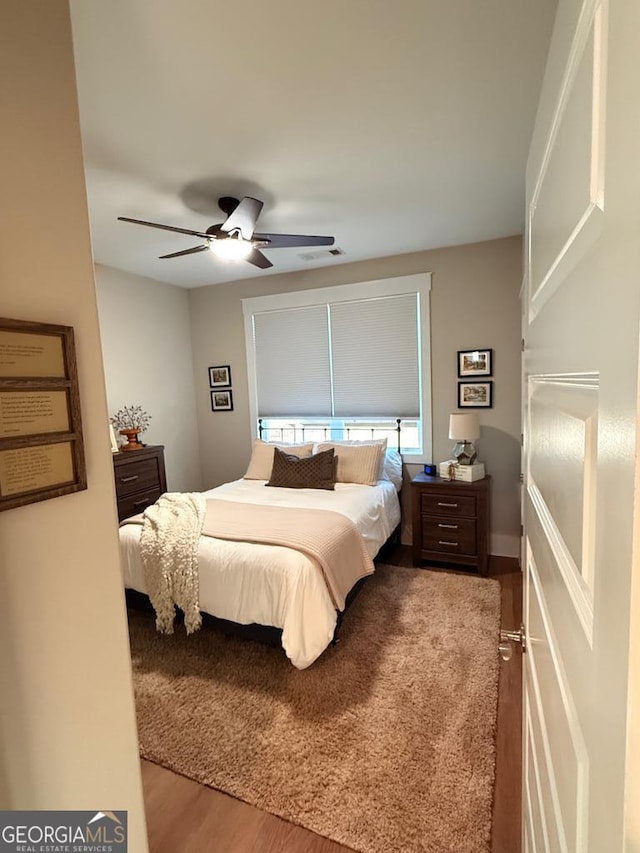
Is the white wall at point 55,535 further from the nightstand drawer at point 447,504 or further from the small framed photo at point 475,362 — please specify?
the small framed photo at point 475,362

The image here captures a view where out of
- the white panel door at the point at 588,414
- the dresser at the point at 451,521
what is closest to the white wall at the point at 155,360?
the dresser at the point at 451,521

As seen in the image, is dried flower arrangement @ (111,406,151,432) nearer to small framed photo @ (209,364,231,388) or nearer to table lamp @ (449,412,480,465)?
small framed photo @ (209,364,231,388)

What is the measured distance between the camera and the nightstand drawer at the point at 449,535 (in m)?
3.23

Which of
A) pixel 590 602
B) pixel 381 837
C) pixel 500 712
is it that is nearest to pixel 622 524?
pixel 590 602

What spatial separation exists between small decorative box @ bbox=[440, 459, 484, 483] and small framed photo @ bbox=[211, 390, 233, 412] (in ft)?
7.87

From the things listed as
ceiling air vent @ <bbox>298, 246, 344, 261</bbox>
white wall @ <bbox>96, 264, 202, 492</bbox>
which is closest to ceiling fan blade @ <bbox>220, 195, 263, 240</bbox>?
ceiling air vent @ <bbox>298, 246, 344, 261</bbox>

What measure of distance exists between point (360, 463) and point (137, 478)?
1.88m

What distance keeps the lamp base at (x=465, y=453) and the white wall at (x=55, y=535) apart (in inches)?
115

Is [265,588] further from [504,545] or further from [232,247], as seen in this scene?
[504,545]

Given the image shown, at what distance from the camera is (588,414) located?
0.46 metres

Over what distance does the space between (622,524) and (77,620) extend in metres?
1.07

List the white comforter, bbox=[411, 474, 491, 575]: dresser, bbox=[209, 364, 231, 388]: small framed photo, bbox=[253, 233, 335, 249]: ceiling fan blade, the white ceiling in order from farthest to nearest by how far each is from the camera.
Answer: bbox=[209, 364, 231, 388]: small framed photo
bbox=[411, 474, 491, 575]: dresser
bbox=[253, 233, 335, 249]: ceiling fan blade
the white comforter
the white ceiling

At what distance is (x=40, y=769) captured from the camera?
88 centimetres

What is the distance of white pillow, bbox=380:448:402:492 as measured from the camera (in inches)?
144
